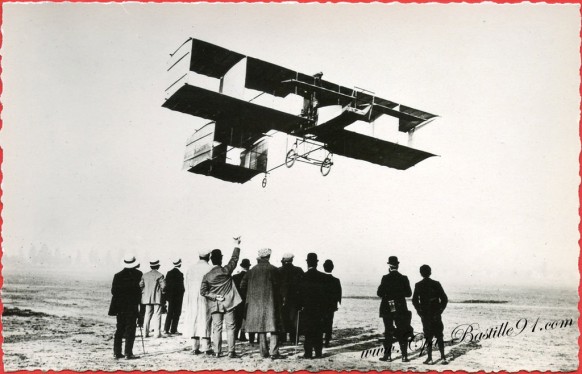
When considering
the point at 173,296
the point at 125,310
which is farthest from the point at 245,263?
the point at 125,310

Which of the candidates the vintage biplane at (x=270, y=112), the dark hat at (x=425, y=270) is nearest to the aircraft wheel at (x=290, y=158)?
the vintage biplane at (x=270, y=112)

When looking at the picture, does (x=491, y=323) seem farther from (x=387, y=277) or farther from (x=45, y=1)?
(x=45, y=1)

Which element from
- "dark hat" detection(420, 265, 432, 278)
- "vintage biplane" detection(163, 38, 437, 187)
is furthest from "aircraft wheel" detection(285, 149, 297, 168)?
"dark hat" detection(420, 265, 432, 278)

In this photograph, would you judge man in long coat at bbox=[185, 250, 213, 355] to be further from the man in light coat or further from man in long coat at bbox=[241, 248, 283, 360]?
the man in light coat

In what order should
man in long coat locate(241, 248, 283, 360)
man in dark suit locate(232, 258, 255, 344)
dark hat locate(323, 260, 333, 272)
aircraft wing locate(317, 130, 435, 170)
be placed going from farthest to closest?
aircraft wing locate(317, 130, 435, 170), man in dark suit locate(232, 258, 255, 344), dark hat locate(323, 260, 333, 272), man in long coat locate(241, 248, 283, 360)

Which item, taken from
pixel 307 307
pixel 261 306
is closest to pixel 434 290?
pixel 307 307
